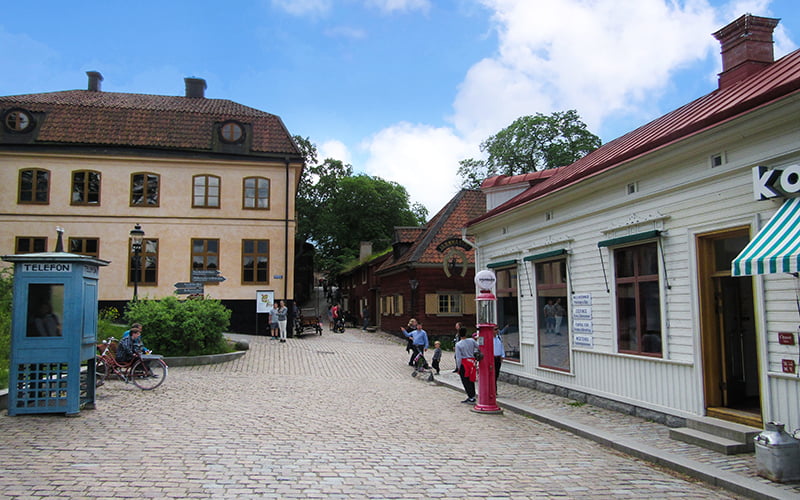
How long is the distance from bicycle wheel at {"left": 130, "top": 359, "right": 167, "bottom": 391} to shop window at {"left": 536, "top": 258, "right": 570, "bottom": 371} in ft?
26.7

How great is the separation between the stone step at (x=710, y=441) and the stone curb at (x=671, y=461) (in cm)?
55

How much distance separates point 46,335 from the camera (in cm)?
949

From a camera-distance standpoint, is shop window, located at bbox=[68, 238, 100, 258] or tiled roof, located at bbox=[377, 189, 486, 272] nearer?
shop window, located at bbox=[68, 238, 100, 258]

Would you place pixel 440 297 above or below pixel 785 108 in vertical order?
below

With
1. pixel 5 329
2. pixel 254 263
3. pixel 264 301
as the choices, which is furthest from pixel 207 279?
pixel 5 329

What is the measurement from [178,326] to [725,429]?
14465 mm

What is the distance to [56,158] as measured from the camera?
1114 inches

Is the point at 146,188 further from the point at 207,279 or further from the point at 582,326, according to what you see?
the point at 582,326

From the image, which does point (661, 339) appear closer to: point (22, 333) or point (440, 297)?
point (22, 333)

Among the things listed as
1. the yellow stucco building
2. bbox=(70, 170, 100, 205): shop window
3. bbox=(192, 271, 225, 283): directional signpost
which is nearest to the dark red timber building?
the yellow stucco building

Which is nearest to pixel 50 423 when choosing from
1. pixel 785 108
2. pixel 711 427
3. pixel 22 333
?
pixel 22 333

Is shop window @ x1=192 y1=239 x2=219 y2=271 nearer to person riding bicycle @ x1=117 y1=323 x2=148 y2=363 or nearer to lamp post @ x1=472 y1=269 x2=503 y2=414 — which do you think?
person riding bicycle @ x1=117 y1=323 x2=148 y2=363

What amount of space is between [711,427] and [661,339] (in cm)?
180

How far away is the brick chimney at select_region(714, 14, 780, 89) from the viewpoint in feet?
37.1
